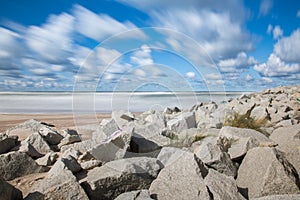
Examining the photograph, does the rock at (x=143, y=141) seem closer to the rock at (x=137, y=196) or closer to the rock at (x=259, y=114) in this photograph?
the rock at (x=137, y=196)

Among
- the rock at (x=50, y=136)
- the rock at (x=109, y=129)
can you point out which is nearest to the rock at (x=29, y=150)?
the rock at (x=50, y=136)

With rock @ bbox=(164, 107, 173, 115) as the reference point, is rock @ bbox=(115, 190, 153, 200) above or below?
below

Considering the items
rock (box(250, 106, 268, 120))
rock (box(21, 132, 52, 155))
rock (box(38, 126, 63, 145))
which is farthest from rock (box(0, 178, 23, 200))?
rock (box(250, 106, 268, 120))

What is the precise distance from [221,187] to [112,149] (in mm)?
1741

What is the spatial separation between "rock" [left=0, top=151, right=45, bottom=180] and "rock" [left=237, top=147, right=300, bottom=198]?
2876mm

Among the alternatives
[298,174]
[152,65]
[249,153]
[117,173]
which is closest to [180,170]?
[117,173]

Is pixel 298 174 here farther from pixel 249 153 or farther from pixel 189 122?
pixel 189 122

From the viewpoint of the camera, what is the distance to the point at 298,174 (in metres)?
3.22

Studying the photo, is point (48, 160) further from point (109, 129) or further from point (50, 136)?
point (109, 129)

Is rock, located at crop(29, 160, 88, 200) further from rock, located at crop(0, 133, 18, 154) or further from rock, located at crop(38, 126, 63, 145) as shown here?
rock, located at crop(38, 126, 63, 145)

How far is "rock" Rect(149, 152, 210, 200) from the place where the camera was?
9.20 feet

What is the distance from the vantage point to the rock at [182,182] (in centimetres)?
280

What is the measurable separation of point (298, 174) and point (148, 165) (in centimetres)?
181

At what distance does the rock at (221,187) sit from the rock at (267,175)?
0.26 m
